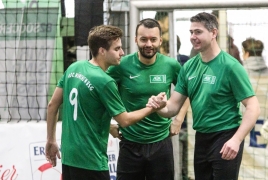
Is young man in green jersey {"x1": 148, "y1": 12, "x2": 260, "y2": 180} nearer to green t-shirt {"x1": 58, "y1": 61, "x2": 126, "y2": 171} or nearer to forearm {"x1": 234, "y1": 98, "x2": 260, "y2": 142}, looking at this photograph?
forearm {"x1": 234, "y1": 98, "x2": 260, "y2": 142}

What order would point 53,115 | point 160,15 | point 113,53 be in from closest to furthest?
1. point 113,53
2. point 53,115
3. point 160,15

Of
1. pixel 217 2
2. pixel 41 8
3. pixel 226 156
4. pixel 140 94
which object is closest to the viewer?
pixel 226 156

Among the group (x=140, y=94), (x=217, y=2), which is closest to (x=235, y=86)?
(x=140, y=94)

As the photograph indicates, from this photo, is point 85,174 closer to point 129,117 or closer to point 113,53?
point 129,117

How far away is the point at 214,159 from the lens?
582 cm

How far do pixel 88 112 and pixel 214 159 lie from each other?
3.70 ft

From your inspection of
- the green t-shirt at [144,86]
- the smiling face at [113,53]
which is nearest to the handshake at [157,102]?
the smiling face at [113,53]

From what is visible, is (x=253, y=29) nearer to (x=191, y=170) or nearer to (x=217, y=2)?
(x=217, y=2)

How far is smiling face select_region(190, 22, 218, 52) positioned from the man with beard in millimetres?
534

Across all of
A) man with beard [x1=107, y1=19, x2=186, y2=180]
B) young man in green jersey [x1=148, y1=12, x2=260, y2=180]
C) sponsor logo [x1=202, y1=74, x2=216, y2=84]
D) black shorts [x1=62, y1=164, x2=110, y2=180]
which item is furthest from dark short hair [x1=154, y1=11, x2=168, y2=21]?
black shorts [x1=62, y1=164, x2=110, y2=180]

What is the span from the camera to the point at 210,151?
19.2 ft

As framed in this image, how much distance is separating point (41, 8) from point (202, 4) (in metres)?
1.85

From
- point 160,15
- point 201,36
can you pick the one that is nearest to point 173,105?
point 201,36

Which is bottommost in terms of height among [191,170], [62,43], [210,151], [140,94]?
[191,170]
